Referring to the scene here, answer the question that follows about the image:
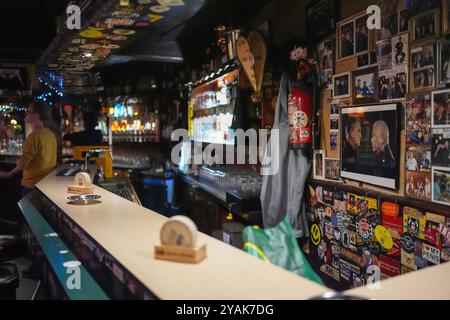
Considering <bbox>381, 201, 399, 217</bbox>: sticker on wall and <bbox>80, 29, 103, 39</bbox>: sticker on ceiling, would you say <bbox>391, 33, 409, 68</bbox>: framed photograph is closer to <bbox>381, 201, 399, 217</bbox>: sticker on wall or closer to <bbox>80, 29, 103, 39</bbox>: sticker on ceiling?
<bbox>381, 201, 399, 217</bbox>: sticker on wall

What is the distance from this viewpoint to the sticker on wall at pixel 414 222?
273 centimetres

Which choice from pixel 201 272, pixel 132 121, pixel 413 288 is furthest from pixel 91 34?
pixel 132 121

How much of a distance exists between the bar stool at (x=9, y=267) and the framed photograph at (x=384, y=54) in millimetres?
2833

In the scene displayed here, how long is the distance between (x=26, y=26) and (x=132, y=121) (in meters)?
3.05

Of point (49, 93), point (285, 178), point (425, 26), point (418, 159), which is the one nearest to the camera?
point (425, 26)

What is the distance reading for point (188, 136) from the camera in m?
8.01

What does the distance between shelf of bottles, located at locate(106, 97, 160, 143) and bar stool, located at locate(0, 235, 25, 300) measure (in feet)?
18.7

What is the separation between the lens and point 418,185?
2750 millimetres

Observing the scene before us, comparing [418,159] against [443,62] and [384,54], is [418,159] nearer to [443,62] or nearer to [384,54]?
[443,62]

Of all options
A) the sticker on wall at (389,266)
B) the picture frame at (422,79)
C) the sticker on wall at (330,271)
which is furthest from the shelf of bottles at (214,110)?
the sticker on wall at (389,266)

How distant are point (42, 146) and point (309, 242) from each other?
10.5ft

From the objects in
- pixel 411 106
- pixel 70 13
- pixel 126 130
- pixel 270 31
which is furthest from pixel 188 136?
pixel 411 106

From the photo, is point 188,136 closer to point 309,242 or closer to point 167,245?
point 309,242
